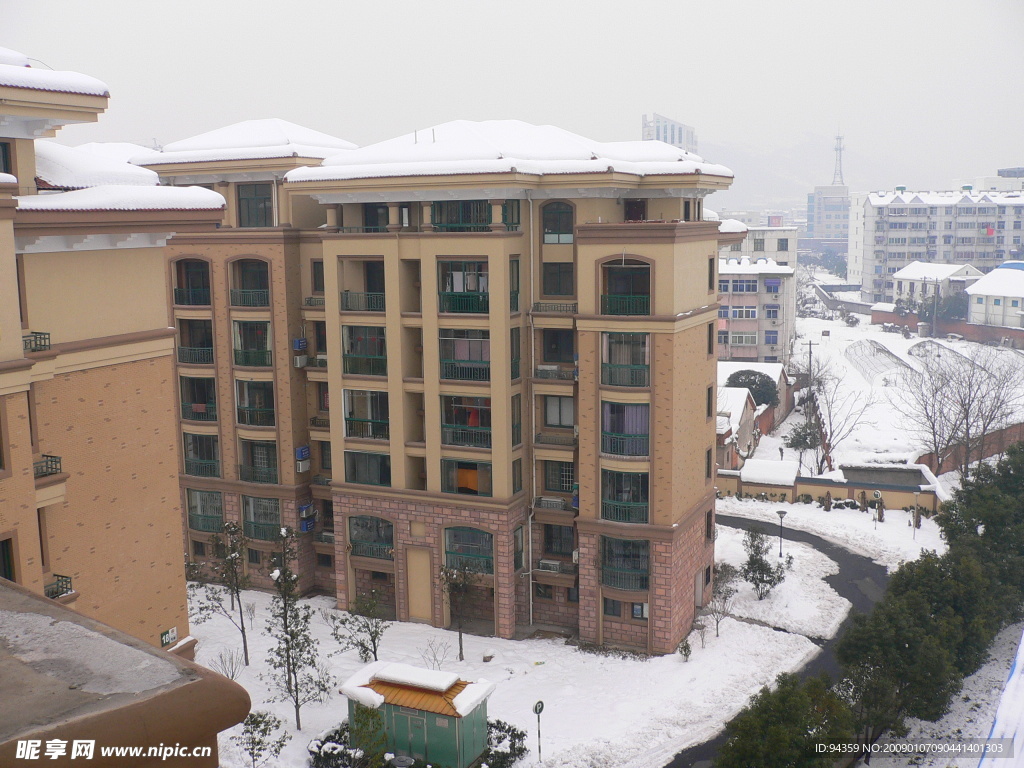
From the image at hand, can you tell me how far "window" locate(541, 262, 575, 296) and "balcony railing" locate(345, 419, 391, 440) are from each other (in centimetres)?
726

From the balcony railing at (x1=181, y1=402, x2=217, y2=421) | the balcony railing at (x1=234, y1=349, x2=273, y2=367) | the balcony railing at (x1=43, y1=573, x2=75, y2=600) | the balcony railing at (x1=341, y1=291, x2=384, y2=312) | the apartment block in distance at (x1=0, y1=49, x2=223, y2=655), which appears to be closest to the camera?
the apartment block in distance at (x1=0, y1=49, x2=223, y2=655)

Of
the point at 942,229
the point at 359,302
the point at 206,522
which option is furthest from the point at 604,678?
the point at 942,229

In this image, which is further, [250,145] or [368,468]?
[250,145]

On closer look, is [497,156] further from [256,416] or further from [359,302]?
[256,416]

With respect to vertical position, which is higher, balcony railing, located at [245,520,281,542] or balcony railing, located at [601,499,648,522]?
balcony railing, located at [601,499,648,522]

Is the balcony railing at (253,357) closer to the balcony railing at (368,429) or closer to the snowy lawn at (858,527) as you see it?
the balcony railing at (368,429)

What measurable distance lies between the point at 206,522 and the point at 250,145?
1447 cm

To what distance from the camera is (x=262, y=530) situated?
114 feet

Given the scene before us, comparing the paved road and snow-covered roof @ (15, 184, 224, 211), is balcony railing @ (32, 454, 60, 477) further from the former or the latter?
the paved road

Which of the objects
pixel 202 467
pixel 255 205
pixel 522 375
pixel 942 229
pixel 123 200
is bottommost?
pixel 202 467

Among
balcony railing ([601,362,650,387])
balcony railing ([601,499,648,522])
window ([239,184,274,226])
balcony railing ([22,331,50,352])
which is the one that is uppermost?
window ([239,184,274,226])

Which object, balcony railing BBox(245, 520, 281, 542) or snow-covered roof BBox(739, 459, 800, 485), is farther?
snow-covered roof BBox(739, 459, 800, 485)

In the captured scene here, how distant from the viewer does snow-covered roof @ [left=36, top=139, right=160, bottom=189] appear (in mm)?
18688

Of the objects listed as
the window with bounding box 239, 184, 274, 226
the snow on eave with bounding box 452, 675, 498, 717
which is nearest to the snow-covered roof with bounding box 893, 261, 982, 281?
the window with bounding box 239, 184, 274, 226
